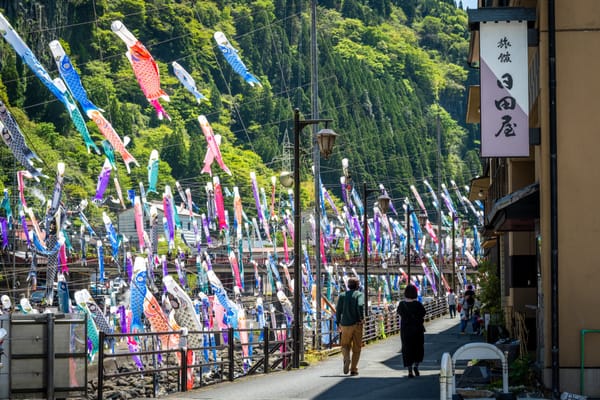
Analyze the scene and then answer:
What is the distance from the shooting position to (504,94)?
14531mm

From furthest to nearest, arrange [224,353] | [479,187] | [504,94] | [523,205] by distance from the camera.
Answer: [224,353], [479,187], [523,205], [504,94]

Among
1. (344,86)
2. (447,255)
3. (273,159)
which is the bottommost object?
(447,255)

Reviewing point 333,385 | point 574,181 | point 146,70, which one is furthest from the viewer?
point 146,70

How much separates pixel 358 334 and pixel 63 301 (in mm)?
19049

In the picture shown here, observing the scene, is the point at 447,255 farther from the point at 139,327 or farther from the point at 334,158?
the point at 139,327

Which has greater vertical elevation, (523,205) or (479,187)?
(479,187)

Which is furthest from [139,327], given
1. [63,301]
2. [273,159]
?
[273,159]

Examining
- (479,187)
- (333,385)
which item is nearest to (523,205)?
(333,385)

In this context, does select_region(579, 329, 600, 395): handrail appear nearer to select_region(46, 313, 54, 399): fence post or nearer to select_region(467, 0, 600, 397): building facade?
select_region(467, 0, 600, 397): building facade

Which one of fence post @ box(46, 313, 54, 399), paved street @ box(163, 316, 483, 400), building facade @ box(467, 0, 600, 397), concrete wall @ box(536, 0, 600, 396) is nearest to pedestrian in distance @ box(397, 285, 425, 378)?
paved street @ box(163, 316, 483, 400)

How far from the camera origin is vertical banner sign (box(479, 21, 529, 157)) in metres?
14.5

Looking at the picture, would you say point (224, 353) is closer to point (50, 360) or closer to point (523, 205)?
point (523, 205)

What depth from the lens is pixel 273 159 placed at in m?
149

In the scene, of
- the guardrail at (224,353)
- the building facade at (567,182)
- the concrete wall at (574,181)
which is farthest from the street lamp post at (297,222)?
the concrete wall at (574,181)
